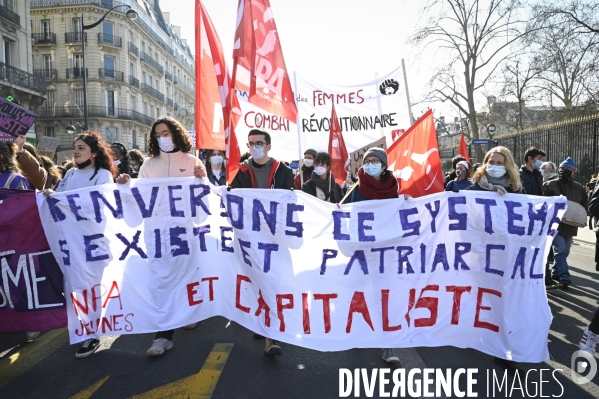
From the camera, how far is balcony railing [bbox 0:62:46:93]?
21.9 meters

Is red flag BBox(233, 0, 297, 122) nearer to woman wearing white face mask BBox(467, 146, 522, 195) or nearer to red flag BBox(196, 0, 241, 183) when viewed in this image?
red flag BBox(196, 0, 241, 183)

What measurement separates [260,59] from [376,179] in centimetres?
172

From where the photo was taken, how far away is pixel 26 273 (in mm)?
3748

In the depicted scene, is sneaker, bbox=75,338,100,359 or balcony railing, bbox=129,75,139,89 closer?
sneaker, bbox=75,338,100,359

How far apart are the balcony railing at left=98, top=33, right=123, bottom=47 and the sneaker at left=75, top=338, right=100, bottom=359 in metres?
47.1

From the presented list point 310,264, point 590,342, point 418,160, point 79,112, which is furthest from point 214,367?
point 79,112

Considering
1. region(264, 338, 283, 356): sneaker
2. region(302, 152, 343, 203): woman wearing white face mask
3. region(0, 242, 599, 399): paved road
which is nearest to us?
region(0, 242, 599, 399): paved road

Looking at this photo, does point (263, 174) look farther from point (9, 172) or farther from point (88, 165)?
point (9, 172)

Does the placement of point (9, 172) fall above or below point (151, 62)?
below

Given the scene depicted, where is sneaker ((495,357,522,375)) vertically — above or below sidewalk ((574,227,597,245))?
above

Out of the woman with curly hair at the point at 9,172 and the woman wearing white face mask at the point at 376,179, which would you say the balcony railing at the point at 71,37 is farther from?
the woman wearing white face mask at the point at 376,179

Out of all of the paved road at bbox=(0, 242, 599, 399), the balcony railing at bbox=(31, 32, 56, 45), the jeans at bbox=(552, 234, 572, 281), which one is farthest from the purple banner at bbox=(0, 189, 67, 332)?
the balcony railing at bbox=(31, 32, 56, 45)

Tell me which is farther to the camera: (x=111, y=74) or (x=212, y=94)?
(x=111, y=74)

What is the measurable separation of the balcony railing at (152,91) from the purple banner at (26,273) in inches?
1948
